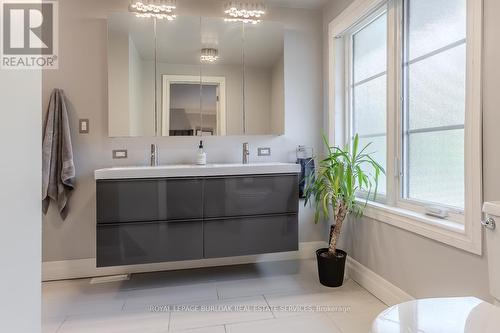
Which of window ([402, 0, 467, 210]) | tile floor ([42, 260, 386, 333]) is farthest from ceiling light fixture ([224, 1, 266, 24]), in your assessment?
tile floor ([42, 260, 386, 333])

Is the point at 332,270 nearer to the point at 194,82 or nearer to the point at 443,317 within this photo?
the point at 443,317

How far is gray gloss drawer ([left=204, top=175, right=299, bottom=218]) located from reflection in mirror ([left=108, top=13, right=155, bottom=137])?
2.60 ft

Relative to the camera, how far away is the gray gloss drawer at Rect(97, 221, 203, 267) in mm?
1979

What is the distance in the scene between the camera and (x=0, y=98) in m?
0.82

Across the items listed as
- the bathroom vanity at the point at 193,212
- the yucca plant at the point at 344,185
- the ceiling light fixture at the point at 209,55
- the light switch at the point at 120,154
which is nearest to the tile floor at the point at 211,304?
the bathroom vanity at the point at 193,212

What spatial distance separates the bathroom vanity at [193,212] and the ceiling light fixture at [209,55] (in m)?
1.02

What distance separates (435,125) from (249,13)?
71.4 inches

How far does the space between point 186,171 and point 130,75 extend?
100 centimetres

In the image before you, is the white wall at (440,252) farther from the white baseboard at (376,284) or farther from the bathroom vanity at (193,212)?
the bathroom vanity at (193,212)

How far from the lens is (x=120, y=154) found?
2426 millimetres

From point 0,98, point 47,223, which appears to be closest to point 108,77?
point 47,223

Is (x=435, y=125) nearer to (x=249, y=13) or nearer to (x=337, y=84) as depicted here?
(x=337, y=84)

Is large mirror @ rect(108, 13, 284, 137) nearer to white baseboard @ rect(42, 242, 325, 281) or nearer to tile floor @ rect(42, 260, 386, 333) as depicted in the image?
white baseboard @ rect(42, 242, 325, 281)

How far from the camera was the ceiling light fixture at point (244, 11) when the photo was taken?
2.54m
